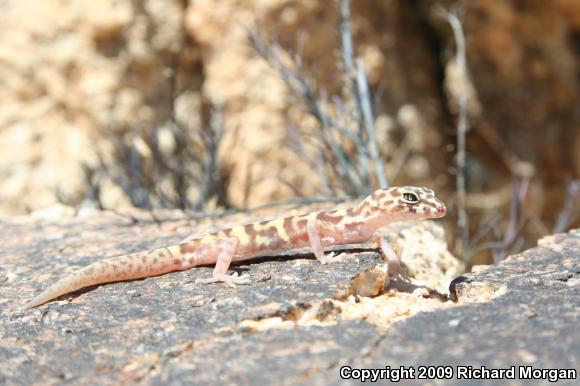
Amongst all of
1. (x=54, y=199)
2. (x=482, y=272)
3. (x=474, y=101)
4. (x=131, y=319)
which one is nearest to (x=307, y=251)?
(x=482, y=272)

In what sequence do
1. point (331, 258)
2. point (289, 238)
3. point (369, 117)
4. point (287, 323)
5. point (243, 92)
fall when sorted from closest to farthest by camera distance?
point (287, 323)
point (331, 258)
point (289, 238)
point (369, 117)
point (243, 92)

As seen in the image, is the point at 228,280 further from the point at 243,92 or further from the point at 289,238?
the point at 243,92

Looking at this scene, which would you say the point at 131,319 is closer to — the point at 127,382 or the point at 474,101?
the point at 127,382

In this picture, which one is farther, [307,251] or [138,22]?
[138,22]

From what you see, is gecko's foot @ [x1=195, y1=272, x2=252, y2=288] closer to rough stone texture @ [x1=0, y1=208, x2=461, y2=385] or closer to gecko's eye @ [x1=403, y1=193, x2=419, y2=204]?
rough stone texture @ [x1=0, y1=208, x2=461, y2=385]

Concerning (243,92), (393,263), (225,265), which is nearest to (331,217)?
(393,263)
